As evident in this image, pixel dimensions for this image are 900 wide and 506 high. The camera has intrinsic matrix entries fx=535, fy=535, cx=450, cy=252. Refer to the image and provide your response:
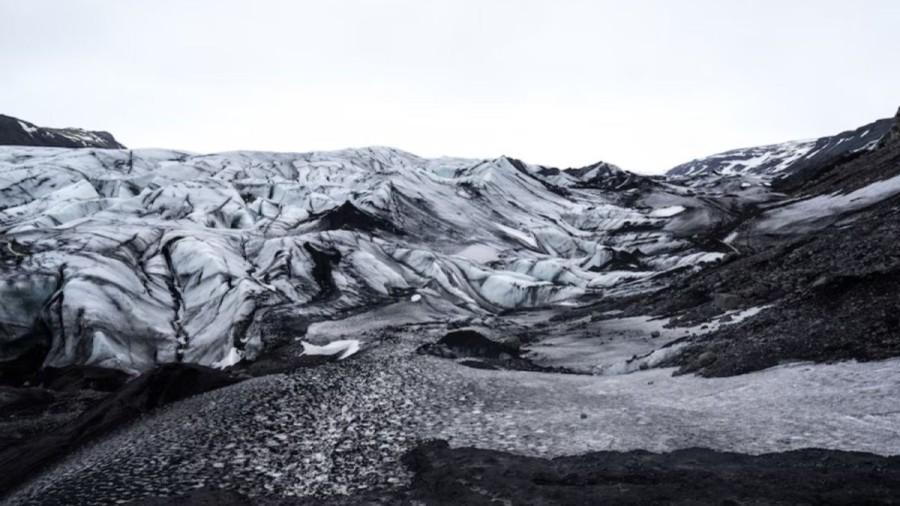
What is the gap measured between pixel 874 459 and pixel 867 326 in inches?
268

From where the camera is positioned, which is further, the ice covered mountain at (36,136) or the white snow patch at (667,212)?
the ice covered mountain at (36,136)

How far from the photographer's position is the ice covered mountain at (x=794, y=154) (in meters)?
136

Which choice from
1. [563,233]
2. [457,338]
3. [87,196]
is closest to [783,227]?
[563,233]

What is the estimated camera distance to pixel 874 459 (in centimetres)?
788

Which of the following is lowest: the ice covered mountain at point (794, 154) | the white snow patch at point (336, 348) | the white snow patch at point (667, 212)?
the white snow patch at point (336, 348)

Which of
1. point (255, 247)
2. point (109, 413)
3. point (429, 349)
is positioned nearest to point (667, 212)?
point (255, 247)

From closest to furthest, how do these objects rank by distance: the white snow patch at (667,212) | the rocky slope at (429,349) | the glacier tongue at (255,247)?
the rocky slope at (429,349) < the glacier tongue at (255,247) < the white snow patch at (667,212)

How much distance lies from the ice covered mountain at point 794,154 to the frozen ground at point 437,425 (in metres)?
122

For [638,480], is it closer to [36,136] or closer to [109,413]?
[109,413]

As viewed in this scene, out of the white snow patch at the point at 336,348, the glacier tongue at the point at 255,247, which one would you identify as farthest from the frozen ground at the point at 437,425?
the glacier tongue at the point at 255,247

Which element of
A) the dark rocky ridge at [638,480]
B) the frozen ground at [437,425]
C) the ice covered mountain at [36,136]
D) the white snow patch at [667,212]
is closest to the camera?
the dark rocky ridge at [638,480]

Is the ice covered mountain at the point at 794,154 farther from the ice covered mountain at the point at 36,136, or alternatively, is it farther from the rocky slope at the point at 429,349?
the ice covered mountain at the point at 36,136

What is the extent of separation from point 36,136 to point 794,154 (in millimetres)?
201082

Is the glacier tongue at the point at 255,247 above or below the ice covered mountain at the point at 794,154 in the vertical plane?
below
